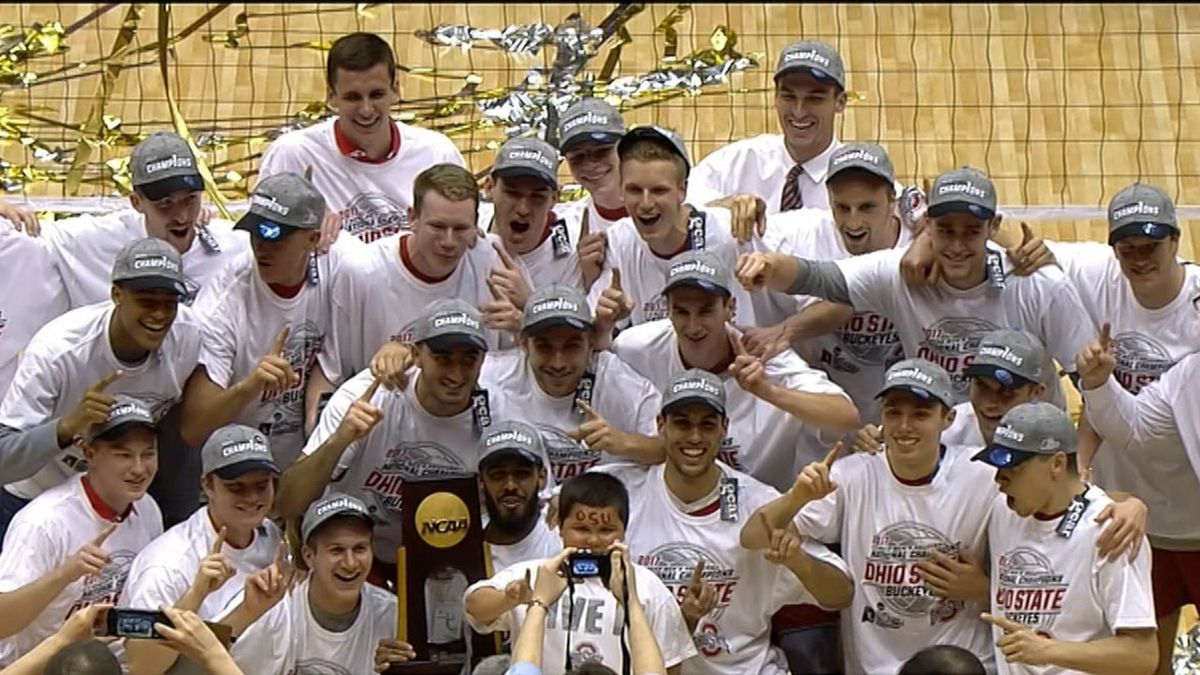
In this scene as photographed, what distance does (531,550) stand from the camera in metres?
10.2

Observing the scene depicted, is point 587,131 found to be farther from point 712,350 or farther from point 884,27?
point 884,27

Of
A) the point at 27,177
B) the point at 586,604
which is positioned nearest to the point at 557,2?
Result: the point at 27,177

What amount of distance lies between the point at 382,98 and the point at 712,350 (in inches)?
72.1

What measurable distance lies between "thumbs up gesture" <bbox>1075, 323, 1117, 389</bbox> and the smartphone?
353cm

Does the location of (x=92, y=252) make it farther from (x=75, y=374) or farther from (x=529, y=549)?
(x=529, y=549)

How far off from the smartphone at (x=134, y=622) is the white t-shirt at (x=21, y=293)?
223 cm

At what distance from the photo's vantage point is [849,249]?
11109mm

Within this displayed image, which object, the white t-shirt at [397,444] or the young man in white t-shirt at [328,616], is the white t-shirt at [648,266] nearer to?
the white t-shirt at [397,444]

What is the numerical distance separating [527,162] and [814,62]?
1351 mm

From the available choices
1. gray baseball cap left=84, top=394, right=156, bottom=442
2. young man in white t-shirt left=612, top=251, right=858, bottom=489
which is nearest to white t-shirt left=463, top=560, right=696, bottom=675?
young man in white t-shirt left=612, top=251, right=858, bottom=489

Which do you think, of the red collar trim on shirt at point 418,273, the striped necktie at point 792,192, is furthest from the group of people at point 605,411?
the striped necktie at point 792,192

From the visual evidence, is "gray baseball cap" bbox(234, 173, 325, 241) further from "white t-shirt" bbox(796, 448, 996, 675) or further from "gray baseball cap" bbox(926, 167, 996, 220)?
"gray baseball cap" bbox(926, 167, 996, 220)

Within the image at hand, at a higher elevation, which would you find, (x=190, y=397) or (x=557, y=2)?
(x=557, y=2)

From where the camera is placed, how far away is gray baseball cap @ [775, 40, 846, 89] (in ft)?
37.4
